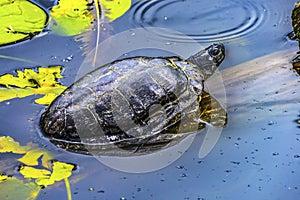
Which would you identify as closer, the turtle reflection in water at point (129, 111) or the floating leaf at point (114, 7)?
the turtle reflection in water at point (129, 111)

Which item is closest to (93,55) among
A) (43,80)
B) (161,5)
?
(43,80)

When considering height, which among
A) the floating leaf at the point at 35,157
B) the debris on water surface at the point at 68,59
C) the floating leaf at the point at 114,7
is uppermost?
the floating leaf at the point at 114,7

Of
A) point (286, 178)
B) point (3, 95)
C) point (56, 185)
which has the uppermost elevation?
point (3, 95)

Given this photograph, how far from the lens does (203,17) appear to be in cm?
269

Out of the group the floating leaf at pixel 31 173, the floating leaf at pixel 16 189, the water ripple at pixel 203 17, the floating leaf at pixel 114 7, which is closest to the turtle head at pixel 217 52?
the water ripple at pixel 203 17

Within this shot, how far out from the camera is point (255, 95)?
2.15 metres

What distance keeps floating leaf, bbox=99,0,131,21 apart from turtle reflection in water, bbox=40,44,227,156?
68 centimetres

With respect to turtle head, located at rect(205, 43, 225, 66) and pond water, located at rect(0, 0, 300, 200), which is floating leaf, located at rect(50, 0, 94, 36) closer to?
pond water, located at rect(0, 0, 300, 200)

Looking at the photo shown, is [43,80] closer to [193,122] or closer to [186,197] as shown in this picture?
[193,122]

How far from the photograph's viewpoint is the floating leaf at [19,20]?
2541mm

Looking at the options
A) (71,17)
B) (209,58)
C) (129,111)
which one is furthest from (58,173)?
(71,17)

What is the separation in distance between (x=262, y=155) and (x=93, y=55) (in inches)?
36.5

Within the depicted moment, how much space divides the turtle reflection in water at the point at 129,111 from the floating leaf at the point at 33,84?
0.19m

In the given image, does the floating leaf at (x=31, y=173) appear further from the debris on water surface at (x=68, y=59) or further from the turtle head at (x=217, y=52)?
the turtle head at (x=217, y=52)
